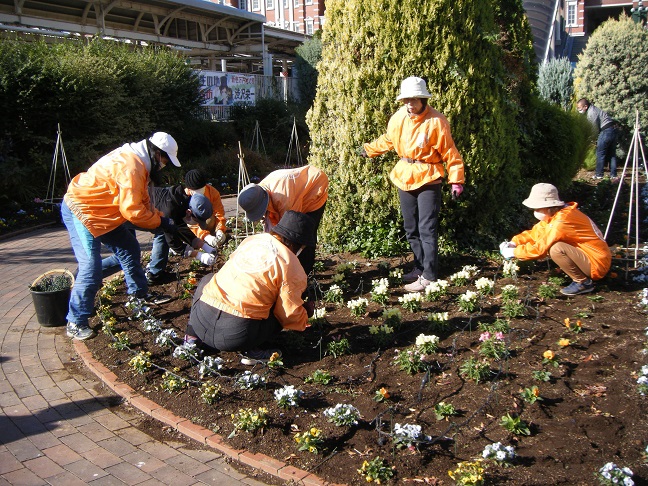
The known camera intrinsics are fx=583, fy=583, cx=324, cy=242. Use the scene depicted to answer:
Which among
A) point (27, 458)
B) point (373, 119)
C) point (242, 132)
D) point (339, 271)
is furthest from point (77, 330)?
point (242, 132)

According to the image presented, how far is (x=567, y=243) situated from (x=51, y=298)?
457 cm

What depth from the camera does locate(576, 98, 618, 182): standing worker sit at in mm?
11594

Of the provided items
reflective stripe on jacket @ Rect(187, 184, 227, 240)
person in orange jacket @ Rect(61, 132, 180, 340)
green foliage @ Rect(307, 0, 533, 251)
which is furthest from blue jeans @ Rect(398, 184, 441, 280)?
person in orange jacket @ Rect(61, 132, 180, 340)

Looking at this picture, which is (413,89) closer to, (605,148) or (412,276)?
(412,276)

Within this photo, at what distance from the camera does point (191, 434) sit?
3506mm

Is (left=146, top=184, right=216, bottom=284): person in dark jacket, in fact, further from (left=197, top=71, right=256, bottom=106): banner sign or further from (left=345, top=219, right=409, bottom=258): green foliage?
(left=197, top=71, right=256, bottom=106): banner sign

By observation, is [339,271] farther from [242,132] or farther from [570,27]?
[570,27]

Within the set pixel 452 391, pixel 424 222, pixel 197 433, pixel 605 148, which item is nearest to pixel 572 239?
pixel 424 222

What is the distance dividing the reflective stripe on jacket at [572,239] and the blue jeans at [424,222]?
0.77 meters

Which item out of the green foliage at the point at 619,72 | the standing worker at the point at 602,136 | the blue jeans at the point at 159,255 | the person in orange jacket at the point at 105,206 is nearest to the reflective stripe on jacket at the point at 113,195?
the person in orange jacket at the point at 105,206

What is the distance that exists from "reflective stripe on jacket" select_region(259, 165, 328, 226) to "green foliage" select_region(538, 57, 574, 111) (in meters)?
11.7

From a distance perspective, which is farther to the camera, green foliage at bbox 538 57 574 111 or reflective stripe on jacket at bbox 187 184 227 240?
green foliage at bbox 538 57 574 111

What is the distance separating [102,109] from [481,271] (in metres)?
8.72

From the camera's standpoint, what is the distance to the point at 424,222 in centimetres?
541
